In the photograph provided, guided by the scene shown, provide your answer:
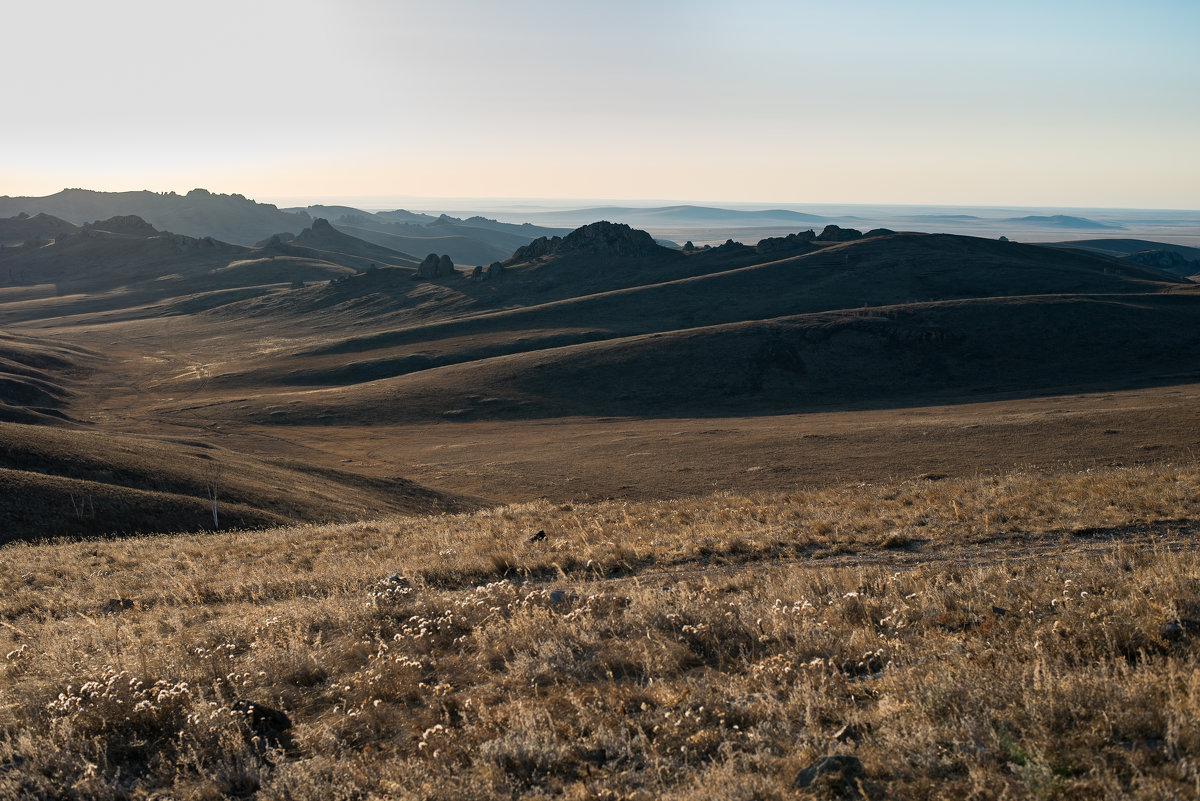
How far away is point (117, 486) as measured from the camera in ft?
93.4

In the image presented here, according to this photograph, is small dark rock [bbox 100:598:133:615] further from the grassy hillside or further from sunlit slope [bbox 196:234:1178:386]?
sunlit slope [bbox 196:234:1178:386]

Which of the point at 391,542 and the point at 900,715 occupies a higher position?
the point at 900,715

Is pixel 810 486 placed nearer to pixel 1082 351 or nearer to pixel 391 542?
pixel 391 542

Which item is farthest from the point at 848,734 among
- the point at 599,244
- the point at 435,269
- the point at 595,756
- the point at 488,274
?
the point at 435,269

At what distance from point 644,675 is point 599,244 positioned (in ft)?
534

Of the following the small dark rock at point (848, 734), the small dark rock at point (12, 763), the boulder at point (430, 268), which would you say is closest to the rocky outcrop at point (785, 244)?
the boulder at point (430, 268)

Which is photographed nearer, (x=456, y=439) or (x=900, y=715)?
(x=900, y=715)

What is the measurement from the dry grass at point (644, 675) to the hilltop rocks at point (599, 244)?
505ft

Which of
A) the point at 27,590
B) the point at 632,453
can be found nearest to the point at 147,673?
the point at 27,590

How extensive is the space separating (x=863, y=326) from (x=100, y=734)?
92390 mm

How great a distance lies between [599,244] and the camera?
16500 cm

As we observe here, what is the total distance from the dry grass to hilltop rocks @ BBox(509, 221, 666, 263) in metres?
154

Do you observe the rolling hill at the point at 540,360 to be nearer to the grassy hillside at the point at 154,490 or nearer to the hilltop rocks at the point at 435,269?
the grassy hillside at the point at 154,490

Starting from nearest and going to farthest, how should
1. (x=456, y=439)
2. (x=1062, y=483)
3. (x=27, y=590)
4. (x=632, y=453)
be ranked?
(x=27, y=590) → (x=1062, y=483) → (x=632, y=453) → (x=456, y=439)
